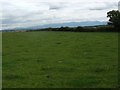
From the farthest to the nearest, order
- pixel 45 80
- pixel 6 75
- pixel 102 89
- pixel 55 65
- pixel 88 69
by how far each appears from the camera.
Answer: pixel 55 65 < pixel 88 69 < pixel 6 75 < pixel 45 80 < pixel 102 89

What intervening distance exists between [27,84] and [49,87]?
0.87 metres

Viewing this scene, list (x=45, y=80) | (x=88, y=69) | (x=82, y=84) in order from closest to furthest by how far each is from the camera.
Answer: (x=82, y=84), (x=45, y=80), (x=88, y=69)

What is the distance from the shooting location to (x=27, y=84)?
10242 mm

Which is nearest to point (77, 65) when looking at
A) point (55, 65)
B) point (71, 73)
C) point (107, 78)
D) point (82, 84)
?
point (55, 65)

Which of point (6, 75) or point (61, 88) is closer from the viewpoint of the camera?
point (61, 88)

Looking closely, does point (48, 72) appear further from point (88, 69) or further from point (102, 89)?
point (102, 89)

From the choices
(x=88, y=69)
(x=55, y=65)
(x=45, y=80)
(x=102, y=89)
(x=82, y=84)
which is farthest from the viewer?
(x=55, y=65)

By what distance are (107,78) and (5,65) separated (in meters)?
5.48

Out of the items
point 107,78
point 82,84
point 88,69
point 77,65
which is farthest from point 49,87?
point 77,65

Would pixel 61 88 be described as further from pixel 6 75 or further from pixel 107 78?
pixel 6 75

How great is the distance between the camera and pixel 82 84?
10.1 m

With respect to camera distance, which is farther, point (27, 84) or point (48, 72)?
point (48, 72)

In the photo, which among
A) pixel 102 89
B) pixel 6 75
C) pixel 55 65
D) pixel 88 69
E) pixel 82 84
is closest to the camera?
pixel 102 89

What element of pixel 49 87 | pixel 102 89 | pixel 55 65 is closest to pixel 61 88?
pixel 49 87
